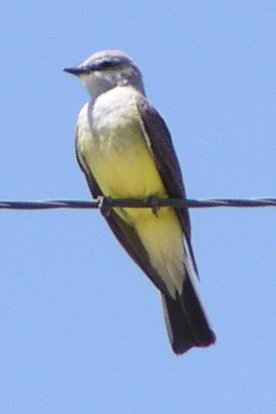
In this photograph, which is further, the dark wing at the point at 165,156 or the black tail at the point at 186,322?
the black tail at the point at 186,322

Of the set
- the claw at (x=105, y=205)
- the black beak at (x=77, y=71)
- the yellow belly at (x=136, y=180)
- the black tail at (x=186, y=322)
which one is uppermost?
the black beak at (x=77, y=71)

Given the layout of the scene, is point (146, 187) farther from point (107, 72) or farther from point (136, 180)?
point (107, 72)

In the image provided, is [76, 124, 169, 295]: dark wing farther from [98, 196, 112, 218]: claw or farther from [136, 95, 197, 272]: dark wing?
[98, 196, 112, 218]: claw

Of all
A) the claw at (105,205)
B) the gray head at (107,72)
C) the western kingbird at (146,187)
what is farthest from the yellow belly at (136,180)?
the gray head at (107,72)

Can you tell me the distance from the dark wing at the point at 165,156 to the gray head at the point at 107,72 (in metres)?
0.61

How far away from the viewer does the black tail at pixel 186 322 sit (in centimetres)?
834

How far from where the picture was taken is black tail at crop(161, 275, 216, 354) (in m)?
8.34

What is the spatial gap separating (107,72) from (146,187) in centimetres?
132

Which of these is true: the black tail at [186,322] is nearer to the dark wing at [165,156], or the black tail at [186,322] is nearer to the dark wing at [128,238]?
the dark wing at [128,238]

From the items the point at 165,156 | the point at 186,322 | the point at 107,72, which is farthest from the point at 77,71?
the point at 186,322

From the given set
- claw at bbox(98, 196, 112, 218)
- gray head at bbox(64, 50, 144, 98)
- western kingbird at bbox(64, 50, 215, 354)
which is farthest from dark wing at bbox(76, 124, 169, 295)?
gray head at bbox(64, 50, 144, 98)

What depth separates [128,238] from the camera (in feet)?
27.9

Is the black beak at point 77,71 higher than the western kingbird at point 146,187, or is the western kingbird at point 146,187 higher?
the black beak at point 77,71

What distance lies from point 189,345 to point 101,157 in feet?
4.26
